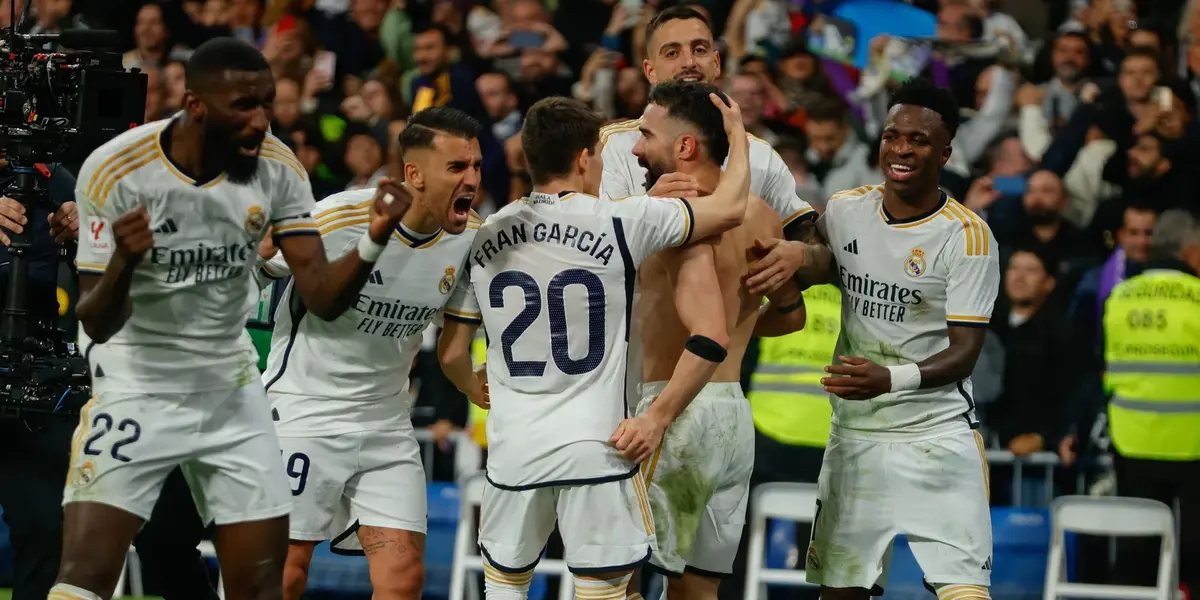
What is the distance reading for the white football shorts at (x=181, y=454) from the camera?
5.01 meters

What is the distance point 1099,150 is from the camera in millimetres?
10648

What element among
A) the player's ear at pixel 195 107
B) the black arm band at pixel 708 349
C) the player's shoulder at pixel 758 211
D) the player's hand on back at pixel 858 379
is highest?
the player's ear at pixel 195 107

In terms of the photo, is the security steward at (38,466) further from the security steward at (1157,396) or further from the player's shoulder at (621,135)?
the security steward at (1157,396)

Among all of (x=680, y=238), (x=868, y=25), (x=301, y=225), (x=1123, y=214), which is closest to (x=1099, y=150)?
(x=1123, y=214)

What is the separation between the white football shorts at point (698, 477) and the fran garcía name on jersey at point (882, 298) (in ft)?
2.05

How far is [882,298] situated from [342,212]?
2.11 metres

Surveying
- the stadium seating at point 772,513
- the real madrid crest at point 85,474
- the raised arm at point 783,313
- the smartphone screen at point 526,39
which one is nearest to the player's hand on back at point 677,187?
the raised arm at point 783,313

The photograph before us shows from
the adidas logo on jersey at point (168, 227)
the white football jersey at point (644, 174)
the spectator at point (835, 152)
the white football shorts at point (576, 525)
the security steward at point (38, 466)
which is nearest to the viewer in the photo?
the adidas logo on jersey at point (168, 227)

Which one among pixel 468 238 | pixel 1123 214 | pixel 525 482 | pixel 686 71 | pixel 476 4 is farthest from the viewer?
pixel 476 4

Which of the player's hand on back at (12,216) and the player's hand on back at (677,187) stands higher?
the player's hand on back at (677,187)

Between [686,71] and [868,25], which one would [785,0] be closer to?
[868,25]

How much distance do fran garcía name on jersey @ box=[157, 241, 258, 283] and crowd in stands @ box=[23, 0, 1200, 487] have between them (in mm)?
4635

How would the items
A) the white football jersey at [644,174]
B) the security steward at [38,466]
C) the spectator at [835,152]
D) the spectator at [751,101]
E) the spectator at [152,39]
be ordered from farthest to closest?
the spectator at [152,39]
the spectator at [835,152]
the spectator at [751,101]
the security steward at [38,466]
the white football jersey at [644,174]

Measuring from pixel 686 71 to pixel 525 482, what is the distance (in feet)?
7.15
